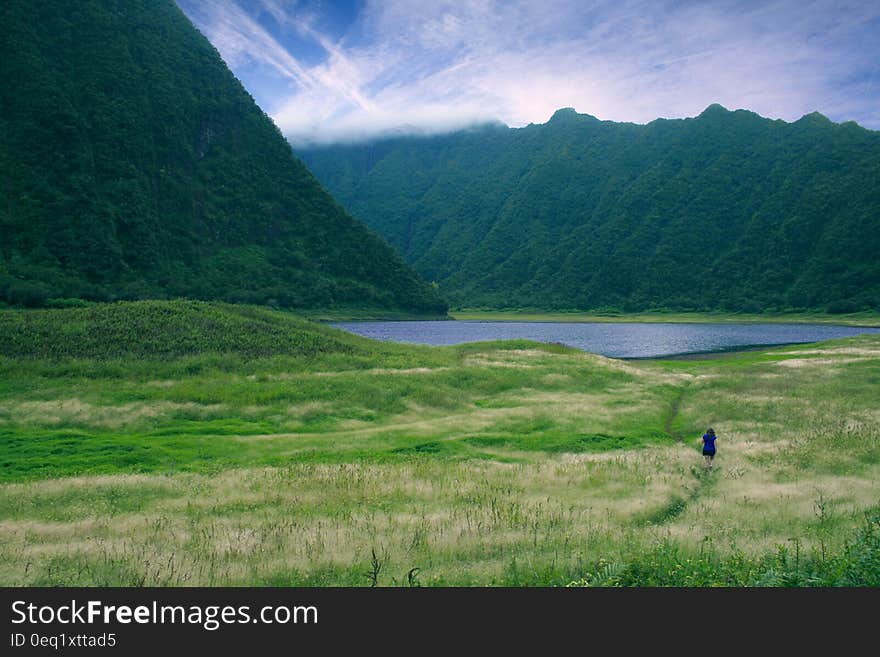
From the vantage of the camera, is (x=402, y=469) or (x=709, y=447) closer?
(x=402, y=469)

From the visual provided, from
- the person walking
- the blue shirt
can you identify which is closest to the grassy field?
the person walking

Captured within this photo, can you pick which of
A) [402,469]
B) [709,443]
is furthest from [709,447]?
[402,469]

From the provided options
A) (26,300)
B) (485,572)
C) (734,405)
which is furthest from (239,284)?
(485,572)

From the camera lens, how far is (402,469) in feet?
88.5

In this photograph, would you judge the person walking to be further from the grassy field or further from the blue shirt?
the grassy field

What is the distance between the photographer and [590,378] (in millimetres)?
61000

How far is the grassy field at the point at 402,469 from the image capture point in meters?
14.7

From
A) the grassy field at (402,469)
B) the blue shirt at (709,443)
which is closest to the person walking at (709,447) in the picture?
the blue shirt at (709,443)

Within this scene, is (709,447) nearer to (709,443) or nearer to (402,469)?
(709,443)

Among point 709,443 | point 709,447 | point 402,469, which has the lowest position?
point 402,469

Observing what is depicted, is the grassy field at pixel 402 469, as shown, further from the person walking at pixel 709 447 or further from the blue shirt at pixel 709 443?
the blue shirt at pixel 709 443

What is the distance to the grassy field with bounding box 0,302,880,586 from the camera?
1473 cm
